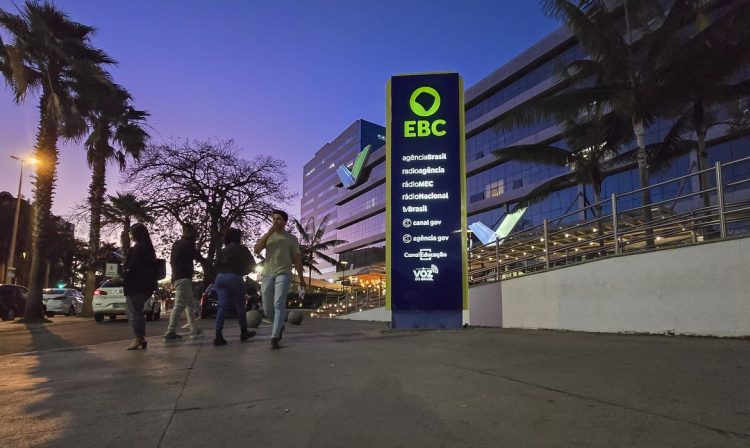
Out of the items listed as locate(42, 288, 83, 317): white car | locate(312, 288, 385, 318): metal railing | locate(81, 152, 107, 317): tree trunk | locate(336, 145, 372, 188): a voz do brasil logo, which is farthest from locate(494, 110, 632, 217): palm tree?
locate(336, 145, 372, 188): a voz do brasil logo

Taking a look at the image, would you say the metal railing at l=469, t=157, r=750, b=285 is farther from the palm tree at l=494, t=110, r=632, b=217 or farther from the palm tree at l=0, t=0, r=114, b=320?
the palm tree at l=0, t=0, r=114, b=320

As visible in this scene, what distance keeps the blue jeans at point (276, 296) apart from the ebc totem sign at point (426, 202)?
3.21m

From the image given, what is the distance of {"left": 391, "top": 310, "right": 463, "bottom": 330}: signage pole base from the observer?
32.6 ft

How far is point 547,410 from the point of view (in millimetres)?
3318

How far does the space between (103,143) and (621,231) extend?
22.8 meters

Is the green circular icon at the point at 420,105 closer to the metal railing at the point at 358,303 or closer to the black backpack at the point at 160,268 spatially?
the black backpack at the point at 160,268

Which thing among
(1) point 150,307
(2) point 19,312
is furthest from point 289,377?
(2) point 19,312

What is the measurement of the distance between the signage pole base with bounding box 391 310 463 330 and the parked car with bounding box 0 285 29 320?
16.6 m

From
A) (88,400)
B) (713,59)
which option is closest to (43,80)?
(88,400)

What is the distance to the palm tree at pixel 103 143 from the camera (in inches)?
883

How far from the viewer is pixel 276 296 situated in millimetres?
7090

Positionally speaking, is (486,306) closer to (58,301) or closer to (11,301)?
(11,301)

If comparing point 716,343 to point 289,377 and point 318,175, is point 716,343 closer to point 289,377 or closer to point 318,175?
point 289,377

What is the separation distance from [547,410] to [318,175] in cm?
12920
